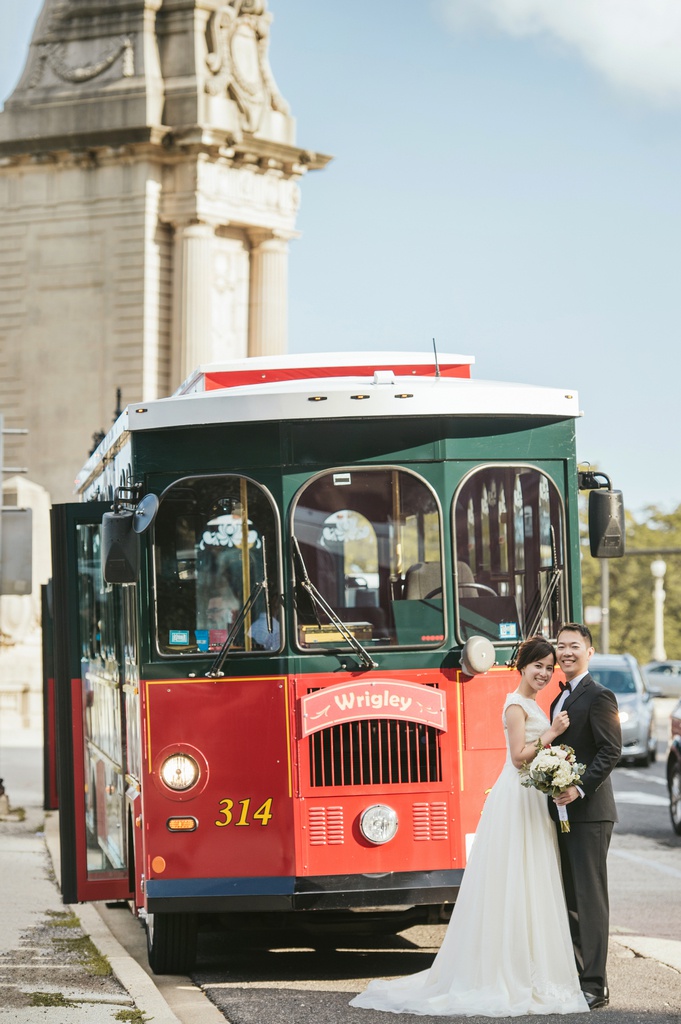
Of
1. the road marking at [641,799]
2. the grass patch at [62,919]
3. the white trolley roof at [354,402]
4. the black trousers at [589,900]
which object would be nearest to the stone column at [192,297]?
the road marking at [641,799]

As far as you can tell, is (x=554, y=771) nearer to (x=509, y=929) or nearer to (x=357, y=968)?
(x=509, y=929)

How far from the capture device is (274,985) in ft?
32.2

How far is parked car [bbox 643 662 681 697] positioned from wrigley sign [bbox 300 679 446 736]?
42.7 metres

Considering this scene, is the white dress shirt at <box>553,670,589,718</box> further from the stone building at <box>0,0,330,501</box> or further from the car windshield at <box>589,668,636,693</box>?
the stone building at <box>0,0,330,501</box>

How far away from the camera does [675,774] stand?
17859 millimetres

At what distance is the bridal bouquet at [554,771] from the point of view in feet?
27.4

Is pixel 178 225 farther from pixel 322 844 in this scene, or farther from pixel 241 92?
pixel 322 844

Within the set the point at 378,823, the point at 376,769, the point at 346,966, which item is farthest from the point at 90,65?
the point at 378,823

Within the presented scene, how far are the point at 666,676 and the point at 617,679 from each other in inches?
1107

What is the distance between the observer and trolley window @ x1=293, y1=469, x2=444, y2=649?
9.55m

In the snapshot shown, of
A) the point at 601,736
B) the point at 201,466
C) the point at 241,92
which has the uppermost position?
the point at 241,92

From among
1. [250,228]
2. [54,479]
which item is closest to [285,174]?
[250,228]

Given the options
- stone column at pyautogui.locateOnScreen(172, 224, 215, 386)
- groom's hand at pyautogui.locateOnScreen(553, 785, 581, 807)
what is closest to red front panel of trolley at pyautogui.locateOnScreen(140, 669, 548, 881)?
groom's hand at pyautogui.locateOnScreen(553, 785, 581, 807)

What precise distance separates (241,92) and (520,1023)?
35760mm
